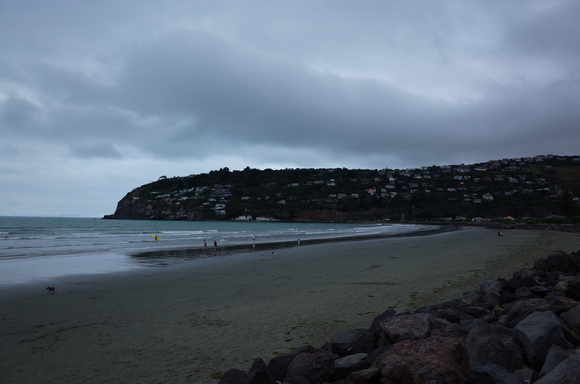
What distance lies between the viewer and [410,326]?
5016mm

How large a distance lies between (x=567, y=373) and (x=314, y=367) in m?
2.46

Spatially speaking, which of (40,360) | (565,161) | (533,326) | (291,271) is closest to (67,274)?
(291,271)

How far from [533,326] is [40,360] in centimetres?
725

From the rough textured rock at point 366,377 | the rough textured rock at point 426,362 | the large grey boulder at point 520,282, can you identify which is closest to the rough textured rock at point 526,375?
the rough textured rock at point 426,362

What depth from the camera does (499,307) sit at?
6602 millimetres

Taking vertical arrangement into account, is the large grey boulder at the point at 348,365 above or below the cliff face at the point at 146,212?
below

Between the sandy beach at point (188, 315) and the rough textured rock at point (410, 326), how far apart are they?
1.56 meters

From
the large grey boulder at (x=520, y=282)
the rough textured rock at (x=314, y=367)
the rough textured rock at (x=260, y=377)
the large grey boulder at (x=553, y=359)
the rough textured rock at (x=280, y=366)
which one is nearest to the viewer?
the large grey boulder at (x=553, y=359)

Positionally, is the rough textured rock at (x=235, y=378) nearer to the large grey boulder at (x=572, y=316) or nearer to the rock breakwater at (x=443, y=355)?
the rock breakwater at (x=443, y=355)

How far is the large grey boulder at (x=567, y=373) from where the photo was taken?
9.02 feet

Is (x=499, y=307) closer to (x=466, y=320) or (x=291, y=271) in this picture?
(x=466, y=320)

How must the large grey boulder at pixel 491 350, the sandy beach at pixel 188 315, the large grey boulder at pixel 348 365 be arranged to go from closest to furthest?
the large grey boulder at pixel 491 350
the large grey boulder at pixel 348 365
the sandy beach at pixel 188 315

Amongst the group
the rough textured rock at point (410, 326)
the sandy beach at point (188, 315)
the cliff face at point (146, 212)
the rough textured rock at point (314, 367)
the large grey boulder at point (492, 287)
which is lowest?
the sandy beach at point (188, 315)

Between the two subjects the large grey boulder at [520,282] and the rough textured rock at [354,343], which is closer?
the rough textured rock at [354,343]
